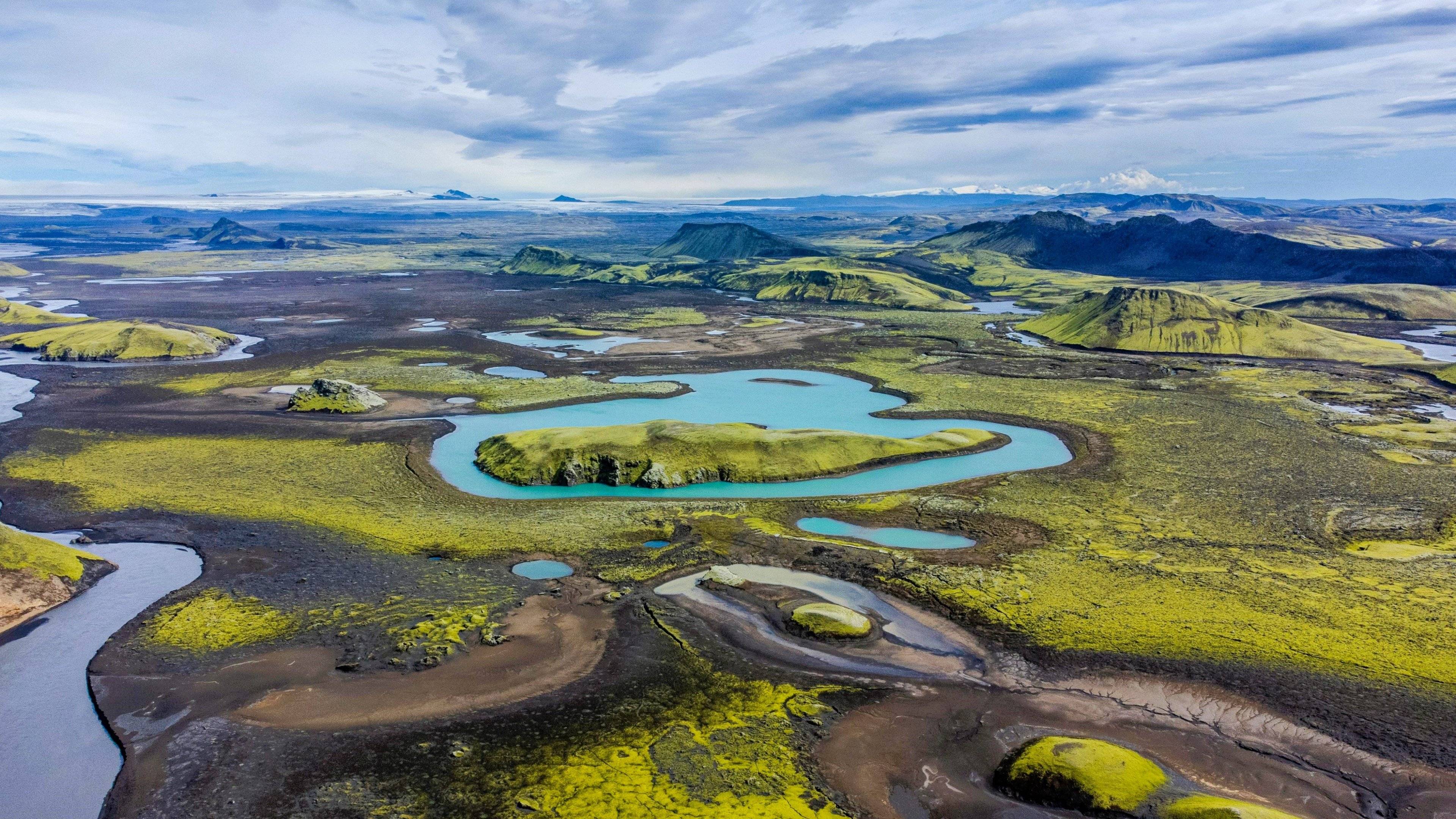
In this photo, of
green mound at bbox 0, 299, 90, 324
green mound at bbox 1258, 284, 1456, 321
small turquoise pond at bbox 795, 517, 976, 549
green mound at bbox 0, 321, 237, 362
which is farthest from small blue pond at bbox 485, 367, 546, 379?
green mound at bbox 1258, 284, 1456, 321

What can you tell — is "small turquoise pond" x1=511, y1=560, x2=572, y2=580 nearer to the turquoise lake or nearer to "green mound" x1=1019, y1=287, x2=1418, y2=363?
the turquoise lake

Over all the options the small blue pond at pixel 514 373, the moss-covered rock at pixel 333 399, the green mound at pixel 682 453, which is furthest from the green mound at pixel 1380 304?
the moss-covered rock at pixel 333 399

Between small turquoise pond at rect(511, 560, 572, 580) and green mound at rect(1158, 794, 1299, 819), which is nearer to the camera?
green mound at rect(1158, 794, 1299, 819)

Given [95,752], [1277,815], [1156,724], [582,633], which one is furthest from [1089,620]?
[95,752]

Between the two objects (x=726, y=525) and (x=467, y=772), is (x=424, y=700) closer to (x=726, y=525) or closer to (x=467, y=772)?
(x=467, y=772)

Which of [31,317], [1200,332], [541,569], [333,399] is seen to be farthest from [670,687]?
[31,317]
